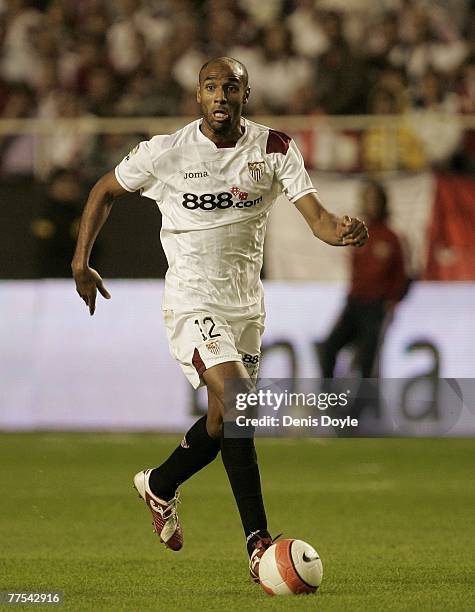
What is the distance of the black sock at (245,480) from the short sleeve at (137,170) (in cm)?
121

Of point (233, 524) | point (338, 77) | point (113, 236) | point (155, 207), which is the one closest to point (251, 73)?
point (338, 77)

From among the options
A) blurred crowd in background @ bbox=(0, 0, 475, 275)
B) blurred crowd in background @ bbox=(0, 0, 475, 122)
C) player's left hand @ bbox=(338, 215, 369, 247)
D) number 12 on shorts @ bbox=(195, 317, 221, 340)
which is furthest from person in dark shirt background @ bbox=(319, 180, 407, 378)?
player's left hand @ bbox=(338, 215, 369, 247)

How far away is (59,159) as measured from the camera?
51.4 ft

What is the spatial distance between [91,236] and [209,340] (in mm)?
786

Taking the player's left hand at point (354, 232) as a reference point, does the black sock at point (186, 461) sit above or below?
below

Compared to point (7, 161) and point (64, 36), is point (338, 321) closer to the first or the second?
point (7, 161)

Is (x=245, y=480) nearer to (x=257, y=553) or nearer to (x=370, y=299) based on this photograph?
(x=257, y=553)

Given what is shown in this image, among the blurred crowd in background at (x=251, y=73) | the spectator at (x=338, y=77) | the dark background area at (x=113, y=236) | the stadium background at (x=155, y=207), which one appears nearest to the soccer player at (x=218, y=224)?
the stadium background at (x=155, y=207)

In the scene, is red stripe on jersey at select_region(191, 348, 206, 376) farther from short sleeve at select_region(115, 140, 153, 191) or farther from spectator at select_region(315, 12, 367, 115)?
spectator at select_region(315, 12, 367, 115)

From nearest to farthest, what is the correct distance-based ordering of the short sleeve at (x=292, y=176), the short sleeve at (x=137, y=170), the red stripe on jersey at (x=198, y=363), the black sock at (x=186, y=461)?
1. the red stripe on jersey at (x=198, y=363)
2. the short sleeve at (x=292, y=176)
3. the short sleeve at (x=137, y=170)
4. the black sock at (x=186, y=461)

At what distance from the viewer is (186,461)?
706cm

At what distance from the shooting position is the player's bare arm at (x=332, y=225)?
6.14 meters

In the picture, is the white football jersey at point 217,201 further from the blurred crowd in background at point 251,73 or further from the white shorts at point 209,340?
the blurred crowd in background at point 251,73

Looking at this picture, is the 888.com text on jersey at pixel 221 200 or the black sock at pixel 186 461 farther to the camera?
the black sock at pixel 186 461
